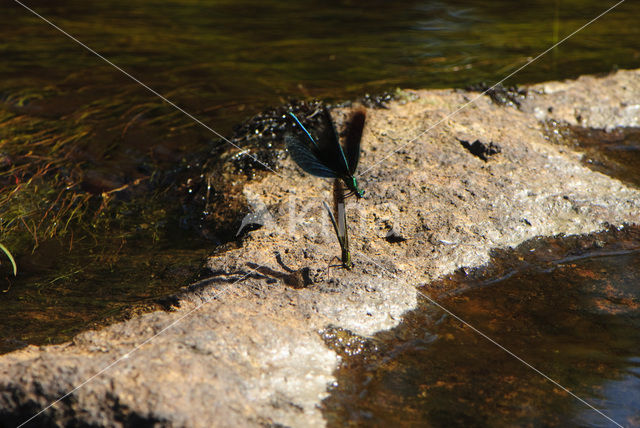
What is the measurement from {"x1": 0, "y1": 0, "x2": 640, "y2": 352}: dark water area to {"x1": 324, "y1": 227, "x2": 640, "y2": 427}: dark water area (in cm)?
113

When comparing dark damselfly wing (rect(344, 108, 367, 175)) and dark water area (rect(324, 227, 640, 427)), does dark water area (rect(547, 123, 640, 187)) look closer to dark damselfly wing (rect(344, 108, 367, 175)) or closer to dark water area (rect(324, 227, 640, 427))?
dark water area (rect(324, 227, 640, 427))

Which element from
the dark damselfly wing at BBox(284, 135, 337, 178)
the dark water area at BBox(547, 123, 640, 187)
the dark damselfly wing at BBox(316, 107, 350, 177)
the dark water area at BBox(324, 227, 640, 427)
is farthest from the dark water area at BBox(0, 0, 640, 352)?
the dark water area at BBox(547, 123, 640, 187)

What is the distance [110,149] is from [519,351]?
347 cm

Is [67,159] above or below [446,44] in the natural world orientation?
below

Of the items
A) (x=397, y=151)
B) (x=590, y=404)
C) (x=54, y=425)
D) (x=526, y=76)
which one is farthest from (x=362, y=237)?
(x=526, y=76)

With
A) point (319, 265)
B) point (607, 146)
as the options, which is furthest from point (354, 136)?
point (607, 146)

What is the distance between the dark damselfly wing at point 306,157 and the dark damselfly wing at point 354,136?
0.37 ft

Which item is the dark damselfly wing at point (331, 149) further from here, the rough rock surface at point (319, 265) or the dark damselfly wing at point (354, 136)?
the rough rock surface at point (319, 265)

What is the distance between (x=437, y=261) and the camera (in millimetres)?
2746

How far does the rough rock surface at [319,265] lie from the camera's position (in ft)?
6.26

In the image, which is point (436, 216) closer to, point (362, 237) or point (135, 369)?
point (362, 237)

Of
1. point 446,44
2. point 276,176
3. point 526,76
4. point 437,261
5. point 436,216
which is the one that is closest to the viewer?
point 437,261

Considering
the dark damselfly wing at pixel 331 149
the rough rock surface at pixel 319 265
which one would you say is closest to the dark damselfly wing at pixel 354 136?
the dark damselfly wing at pixel 331 149

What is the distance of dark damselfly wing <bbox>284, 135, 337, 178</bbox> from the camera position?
2.54m
